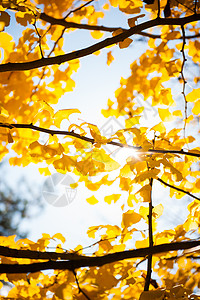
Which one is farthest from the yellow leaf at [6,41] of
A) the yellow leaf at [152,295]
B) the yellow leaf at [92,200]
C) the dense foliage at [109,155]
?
the yellow leaf at [152,295]

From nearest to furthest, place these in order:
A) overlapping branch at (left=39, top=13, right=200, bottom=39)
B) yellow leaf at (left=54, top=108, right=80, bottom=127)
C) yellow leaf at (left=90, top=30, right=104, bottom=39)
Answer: yellow leaf at (left=54, top=108, right=80, bottom=127), overlapping branch at (left=39, top=13, right=200, bottom=39), yellow leaf at (left=90, top=30, right=104, bottom=39)

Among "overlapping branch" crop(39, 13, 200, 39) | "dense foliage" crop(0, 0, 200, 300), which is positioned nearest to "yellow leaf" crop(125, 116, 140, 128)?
"dense foliage" crop(0, 0, 200, 300)

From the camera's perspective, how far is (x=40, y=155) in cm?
104

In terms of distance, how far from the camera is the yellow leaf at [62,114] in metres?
1.01

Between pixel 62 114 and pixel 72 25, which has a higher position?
pixel 72 25

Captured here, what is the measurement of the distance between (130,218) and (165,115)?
0.50 meters

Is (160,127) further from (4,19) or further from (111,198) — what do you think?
(4,19)

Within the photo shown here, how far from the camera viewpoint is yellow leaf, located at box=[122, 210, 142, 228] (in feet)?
3.92

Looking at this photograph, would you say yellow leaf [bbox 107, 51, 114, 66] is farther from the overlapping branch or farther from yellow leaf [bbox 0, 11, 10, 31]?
yellow leaf [bbox 0, 11, 10, 31]

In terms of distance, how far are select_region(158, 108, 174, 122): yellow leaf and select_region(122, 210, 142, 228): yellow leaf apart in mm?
460

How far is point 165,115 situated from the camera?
1.35m

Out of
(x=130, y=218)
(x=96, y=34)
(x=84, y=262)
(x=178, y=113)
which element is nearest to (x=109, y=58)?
(x=96, y=34)

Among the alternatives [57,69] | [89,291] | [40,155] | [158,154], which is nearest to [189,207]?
[158,154]

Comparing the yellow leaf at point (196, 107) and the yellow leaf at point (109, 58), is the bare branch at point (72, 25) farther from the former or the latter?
the yellow leaf at point (196, 107)
